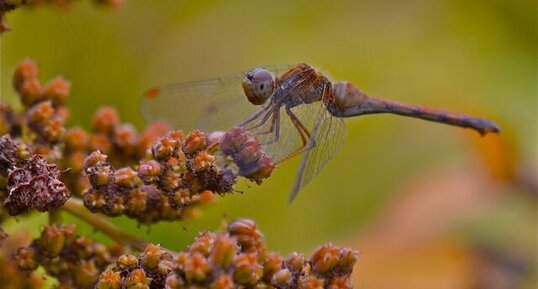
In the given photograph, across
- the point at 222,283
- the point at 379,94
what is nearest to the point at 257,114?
the point at 222,283

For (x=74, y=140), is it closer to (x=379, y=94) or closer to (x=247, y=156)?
(x=247, y=156)

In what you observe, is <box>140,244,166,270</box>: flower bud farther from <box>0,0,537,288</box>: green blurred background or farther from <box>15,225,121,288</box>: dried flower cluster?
<box>0,0,537,288</box>: green blurred background

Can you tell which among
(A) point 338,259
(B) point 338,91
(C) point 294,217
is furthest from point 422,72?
(A) point 338,259

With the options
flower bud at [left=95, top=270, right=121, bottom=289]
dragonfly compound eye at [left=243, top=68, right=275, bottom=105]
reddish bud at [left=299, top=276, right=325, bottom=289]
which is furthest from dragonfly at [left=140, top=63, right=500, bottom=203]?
flower bud at [left=95, top=270, right=121, bottom=289]

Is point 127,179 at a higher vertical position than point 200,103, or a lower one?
lower

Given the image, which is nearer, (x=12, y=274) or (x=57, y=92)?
(x=12, y=274)

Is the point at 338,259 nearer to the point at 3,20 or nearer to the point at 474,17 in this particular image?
the point at 3,20

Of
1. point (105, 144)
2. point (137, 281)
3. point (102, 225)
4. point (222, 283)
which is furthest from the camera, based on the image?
point (105, 144)
